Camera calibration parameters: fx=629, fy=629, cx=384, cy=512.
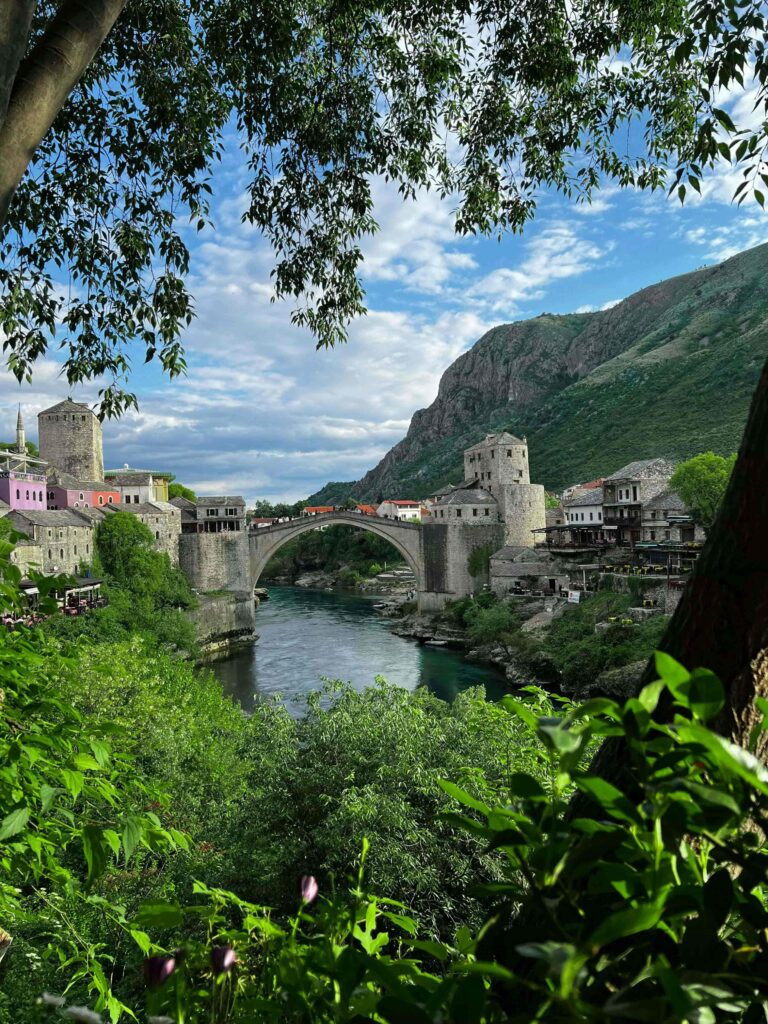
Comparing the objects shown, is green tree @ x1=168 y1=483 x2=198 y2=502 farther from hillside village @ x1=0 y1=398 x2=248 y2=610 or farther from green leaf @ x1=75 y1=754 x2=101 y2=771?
green leaf @ x1=75 y1=754 x2=101 y2=771

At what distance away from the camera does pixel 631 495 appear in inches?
1278

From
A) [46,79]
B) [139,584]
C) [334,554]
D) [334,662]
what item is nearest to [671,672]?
[46,79]

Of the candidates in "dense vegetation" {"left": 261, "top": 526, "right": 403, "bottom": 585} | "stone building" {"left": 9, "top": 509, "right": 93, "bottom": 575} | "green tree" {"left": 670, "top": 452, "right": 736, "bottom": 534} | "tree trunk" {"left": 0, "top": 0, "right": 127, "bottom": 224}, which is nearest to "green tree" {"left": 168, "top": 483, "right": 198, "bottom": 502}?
"dense vegetation" {"left": 261, "top": 526, "right": 403, "bottom": 585}

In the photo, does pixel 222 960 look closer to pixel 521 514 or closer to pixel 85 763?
pixel 85 763

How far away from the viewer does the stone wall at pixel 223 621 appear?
29812 millimetres

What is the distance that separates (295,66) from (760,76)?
11.3 feet

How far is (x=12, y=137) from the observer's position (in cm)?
232

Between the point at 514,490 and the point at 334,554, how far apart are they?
29.7 metres

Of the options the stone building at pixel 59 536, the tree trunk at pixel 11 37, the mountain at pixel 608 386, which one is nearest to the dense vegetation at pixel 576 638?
the mountain at pixel 608 386

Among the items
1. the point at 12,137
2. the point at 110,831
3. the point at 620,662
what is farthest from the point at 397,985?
the point at 620,662

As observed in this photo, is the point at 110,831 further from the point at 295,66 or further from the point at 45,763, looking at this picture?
the point at 295,66

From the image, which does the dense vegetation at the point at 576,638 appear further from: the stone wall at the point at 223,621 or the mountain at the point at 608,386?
the stone wall at the point at 223,621

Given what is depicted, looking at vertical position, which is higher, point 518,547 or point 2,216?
point 2,216

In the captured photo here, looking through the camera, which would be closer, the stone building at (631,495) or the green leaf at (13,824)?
the green leaf at (13,824)
